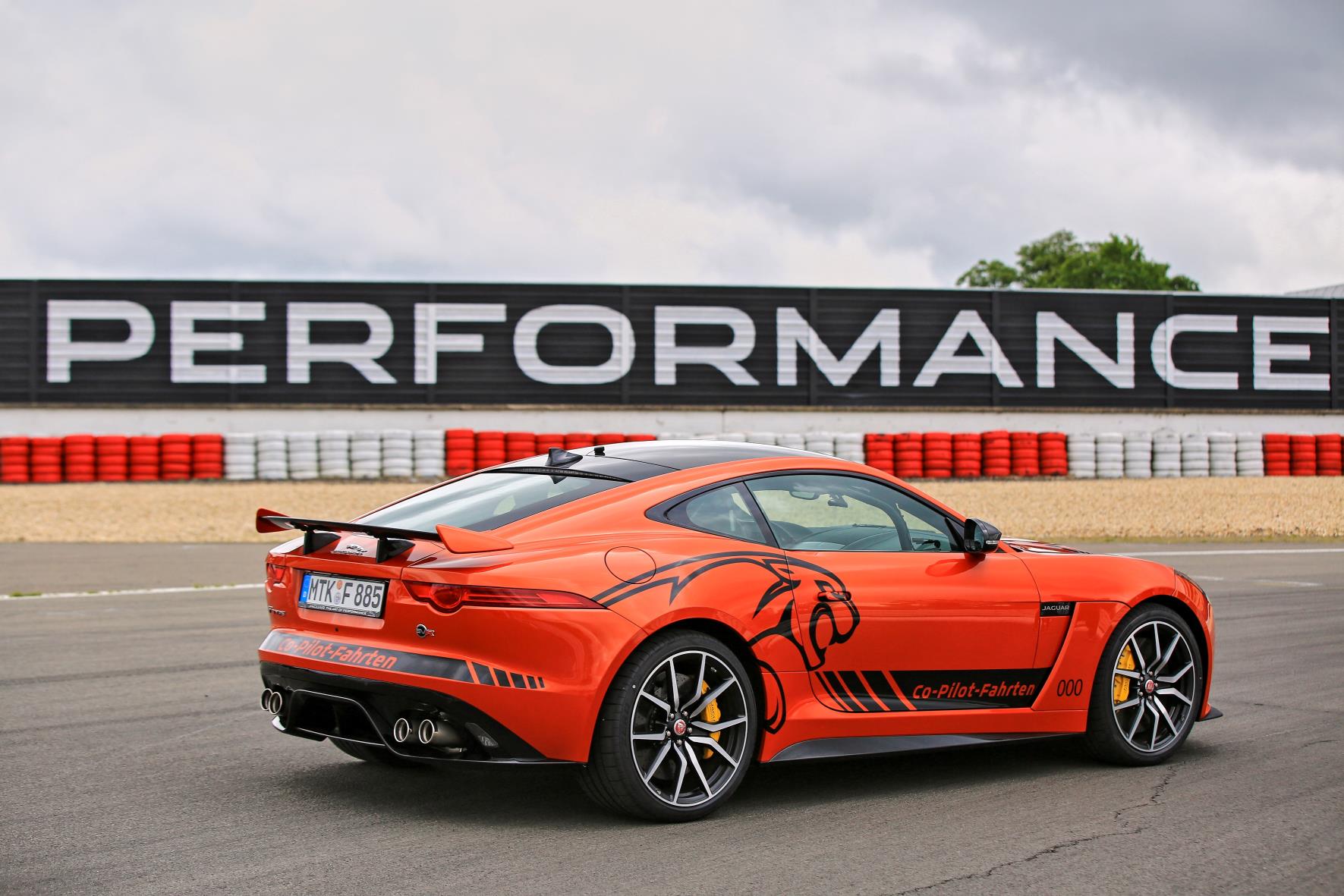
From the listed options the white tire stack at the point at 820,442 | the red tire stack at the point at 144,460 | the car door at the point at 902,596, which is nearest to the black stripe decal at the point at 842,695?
the car door at the point at 902,596

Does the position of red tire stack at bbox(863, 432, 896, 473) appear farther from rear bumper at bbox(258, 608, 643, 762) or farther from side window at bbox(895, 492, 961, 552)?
rear bumper at bbox(258, 608, 643, 762)

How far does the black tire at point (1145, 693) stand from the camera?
234 inches

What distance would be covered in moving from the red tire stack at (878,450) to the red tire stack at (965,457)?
1535 mm

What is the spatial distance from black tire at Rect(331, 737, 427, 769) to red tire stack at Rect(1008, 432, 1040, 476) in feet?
91.3

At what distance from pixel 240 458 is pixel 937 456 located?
51.8 ft

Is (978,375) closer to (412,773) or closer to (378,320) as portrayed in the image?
(378,320)

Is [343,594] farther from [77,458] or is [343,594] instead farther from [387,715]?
[77,458]

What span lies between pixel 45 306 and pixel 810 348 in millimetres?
18970

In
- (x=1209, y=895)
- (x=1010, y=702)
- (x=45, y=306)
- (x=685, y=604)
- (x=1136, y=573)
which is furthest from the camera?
(x=45, y=306)

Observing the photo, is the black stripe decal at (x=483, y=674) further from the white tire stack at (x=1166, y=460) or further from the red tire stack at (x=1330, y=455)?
the red tire stack at (x=1330, y=455)

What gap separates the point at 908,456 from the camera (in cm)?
3162

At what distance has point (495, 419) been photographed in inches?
1347

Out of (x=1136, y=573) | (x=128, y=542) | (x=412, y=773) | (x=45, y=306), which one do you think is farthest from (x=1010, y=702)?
(x=45, y=306)

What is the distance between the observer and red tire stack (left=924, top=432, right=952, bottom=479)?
31750mm
